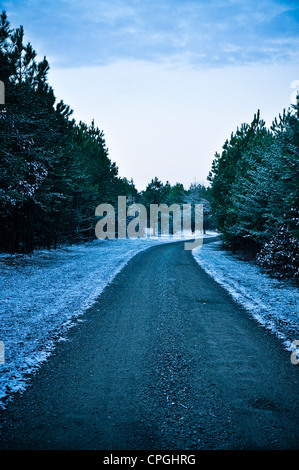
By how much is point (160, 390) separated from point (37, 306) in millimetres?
5568

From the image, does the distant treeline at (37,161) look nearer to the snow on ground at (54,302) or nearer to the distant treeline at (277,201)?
the snow on ground at (54,302)

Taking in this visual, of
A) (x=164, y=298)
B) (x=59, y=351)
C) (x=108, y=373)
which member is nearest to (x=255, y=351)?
(x=108, y=373)

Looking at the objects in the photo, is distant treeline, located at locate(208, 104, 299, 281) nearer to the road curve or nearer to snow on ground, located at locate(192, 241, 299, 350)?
snow on ground, located at locate(192, 241, 299, 350)

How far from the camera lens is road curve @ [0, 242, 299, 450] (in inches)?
126

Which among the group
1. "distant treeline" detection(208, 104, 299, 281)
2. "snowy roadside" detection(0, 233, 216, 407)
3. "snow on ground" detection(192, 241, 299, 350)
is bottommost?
"snow on ground" detection(192, 241, 299, 350)

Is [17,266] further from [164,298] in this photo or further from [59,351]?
[59,351]

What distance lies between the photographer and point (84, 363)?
16.4 feet

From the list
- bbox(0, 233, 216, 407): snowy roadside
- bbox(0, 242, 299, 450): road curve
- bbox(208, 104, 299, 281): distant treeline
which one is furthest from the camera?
bbox(208, 104, 299, 281): distant treeline

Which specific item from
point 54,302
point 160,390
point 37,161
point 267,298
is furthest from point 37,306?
point 37,161

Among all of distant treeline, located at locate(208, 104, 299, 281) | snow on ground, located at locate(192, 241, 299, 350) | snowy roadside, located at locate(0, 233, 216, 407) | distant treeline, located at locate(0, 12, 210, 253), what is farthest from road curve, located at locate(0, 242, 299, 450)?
distant treeline, located at locate(0, 12, 210, 253)

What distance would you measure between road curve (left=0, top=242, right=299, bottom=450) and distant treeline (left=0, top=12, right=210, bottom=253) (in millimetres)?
10102

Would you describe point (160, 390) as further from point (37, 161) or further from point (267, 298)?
point (37, 161)

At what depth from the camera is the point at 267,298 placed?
989cm

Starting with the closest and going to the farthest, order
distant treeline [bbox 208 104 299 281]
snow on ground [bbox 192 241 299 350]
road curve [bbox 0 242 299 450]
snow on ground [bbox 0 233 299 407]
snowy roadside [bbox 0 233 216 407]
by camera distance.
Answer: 1. road curve [bbox 0 242 299 450]
2. snowy roadside [bbox 0 233 216 407]
3. snow on ground [bbox 0 233 299 407]
4. snow on ground [bbox 192 241 299 350]
5. distant treeline [bbox 208 104 299 281]
